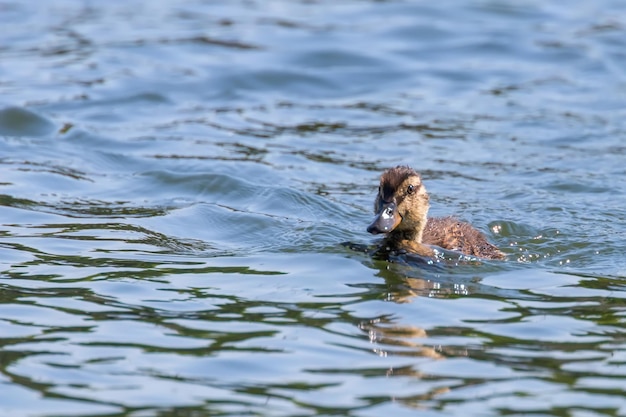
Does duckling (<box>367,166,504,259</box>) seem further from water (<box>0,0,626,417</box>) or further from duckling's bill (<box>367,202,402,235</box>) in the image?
water (<box>0,0,626,417</box>)

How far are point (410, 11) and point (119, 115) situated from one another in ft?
26.2

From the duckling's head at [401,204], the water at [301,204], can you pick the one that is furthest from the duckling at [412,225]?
the water at [301,204]

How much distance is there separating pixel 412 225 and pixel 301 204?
2018 millimetres

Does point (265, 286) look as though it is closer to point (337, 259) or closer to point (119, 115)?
point (337, 259)

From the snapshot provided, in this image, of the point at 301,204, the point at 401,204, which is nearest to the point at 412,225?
the point at 401,204

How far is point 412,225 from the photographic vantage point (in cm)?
976

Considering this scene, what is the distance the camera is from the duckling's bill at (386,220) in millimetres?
9102

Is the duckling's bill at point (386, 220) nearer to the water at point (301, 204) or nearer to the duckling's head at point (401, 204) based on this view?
the duckling's head at point (401, 204)

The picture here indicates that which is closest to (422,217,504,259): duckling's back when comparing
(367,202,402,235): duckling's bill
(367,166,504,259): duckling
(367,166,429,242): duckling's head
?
(367,166,504,259): duckling

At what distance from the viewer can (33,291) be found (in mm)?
8414

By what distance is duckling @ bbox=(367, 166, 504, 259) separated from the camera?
30.9 ft

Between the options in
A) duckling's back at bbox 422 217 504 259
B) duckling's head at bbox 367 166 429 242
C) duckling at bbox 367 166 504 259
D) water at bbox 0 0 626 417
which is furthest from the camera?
duckling's back at bbox 422 217 504 259

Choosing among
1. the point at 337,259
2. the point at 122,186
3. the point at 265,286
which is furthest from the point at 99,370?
the point at 122,186

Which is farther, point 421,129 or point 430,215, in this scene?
point 421,129
